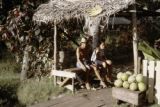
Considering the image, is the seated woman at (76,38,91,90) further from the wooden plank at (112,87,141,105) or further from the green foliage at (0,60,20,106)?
the green foliage at (0,60,20,106)

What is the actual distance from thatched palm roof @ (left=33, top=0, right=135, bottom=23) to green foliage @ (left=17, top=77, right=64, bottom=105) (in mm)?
1999

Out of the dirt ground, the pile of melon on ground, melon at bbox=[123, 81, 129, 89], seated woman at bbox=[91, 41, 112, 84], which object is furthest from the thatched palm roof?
the dirt ground

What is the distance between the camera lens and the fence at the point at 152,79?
8820mm

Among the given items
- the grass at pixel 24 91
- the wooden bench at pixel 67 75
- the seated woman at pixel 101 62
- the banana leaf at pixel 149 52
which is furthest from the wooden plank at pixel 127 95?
the grass at pixel 24 91

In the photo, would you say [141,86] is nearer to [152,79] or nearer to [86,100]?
[152,79]

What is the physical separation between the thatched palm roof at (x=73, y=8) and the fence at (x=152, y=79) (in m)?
1.54

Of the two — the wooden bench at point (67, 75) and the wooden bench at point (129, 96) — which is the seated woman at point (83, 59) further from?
the wooden bench at point (129, 96)

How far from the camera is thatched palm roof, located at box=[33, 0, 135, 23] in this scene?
30.8 feet

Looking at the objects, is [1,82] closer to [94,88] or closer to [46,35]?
[46,35]

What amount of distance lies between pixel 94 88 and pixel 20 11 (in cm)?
388

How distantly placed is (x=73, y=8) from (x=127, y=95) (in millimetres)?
3109

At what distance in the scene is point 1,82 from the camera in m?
13.1

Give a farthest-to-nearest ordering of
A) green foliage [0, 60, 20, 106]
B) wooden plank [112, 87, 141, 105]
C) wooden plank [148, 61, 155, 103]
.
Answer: green foliage [0, 60, 20, 106]
wooden plank [148, 61, 155, 103]
wooden plank [112, 87, 141, 105]

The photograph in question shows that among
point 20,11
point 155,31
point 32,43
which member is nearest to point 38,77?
point 32,43
